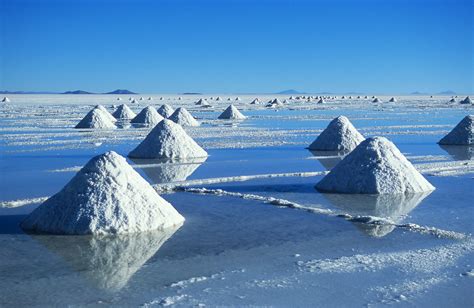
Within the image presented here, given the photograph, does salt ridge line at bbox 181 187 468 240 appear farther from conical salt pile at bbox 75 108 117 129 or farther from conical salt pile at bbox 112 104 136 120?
conical salt pile at bbox 112 104 136 120

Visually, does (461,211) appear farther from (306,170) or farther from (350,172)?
(306,170)

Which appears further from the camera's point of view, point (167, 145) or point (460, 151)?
point (460, 151)

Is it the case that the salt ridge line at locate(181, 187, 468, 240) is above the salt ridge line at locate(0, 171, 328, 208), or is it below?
below

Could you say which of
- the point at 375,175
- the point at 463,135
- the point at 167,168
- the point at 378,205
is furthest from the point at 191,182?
the point at 463,135

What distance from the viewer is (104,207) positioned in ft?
17.8

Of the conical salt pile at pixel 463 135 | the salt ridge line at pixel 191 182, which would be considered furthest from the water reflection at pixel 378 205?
the conical salt pile at pixel 463 135

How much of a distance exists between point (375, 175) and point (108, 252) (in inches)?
155

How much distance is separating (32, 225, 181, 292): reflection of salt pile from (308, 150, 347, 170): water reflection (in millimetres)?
5419

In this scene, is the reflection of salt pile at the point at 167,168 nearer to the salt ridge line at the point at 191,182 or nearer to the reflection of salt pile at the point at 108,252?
the salt ridge line at the point at 191,182

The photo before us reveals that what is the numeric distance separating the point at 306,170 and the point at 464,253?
5073 mm

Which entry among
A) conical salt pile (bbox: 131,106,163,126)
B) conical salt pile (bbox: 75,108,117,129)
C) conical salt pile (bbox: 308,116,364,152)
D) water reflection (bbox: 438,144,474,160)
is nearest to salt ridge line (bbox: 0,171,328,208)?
conical salt pile (bbox: 308,116,364,152)

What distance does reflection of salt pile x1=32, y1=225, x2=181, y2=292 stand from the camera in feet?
13.7

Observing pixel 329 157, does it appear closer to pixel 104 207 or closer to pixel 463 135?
pixel 463 135

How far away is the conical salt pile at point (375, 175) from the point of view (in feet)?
24.6
